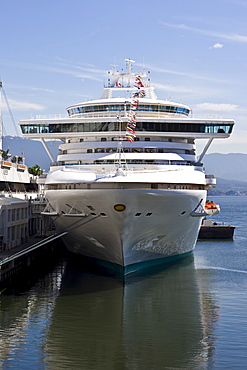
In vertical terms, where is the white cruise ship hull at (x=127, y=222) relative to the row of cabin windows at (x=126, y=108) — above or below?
below

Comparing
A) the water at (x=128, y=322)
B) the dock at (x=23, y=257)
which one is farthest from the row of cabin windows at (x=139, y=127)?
the water at (x=128, y=322)

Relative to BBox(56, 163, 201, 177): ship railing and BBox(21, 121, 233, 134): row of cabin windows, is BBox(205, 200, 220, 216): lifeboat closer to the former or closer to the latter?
A: BBox(21, 121, 233, 134): row of cabin windows

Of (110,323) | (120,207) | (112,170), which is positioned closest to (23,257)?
(112,170)

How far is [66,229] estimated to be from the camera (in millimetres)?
36469

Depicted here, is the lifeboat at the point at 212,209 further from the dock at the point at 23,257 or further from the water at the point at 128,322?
the dock at the point at 23,257

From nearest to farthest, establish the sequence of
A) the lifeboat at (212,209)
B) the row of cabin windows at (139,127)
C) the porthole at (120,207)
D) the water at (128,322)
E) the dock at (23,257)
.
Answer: the water at (128,322)
the porthole at (120,207)
the dock at (23,257)
the row of cabin windows at (139,127)
the lifeboat at (212,209)

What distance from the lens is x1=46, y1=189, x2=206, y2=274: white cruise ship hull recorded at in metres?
31.0

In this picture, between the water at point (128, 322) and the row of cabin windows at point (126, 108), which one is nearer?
the water at point (128, 322)

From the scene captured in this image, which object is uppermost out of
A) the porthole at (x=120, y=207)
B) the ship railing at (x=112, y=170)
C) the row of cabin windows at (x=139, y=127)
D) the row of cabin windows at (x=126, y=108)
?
the row of cabin windows at (x=126, y=108)

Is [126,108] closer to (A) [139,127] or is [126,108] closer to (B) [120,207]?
(A) [139,127]

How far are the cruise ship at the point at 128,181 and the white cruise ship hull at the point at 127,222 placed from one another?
0.06 metres

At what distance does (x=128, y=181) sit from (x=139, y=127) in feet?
25.4

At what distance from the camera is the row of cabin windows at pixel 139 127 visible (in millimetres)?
37344

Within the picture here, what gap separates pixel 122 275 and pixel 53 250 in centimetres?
→ 1731
